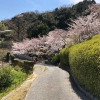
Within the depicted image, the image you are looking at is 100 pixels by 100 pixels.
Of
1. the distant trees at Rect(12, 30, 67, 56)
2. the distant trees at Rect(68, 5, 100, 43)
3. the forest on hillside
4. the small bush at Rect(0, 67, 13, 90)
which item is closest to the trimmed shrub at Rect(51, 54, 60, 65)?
the distant trees at Rect(12, 30, 67, 56)

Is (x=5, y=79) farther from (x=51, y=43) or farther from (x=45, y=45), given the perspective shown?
(x=45, y=45)

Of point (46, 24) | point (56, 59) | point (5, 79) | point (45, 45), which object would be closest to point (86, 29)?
point (56, 59)

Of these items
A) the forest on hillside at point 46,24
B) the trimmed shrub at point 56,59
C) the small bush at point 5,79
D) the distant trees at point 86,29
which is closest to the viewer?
the small bush at point 5,79

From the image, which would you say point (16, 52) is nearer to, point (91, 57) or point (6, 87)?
point (6, 87)

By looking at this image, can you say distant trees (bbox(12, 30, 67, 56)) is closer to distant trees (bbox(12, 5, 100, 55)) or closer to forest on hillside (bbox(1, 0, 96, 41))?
distant trees (bbox(12, 5, 100, 55))

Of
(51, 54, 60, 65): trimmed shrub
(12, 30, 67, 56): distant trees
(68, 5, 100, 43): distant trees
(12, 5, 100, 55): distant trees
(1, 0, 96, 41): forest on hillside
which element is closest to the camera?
(68, 5, 100, 43): distant trees

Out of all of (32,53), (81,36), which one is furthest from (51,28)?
(81,36)

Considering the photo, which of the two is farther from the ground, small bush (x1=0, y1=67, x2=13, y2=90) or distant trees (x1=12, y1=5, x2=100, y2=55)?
distant trees (x1=12, y1=5, x2=100, y2=55)

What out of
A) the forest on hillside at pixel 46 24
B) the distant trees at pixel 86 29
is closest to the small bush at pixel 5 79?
the distant trees at pixel 86 29

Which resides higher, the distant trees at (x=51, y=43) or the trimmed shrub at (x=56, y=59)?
the distant trees at (x=51, y=43)

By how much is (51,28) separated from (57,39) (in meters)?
16.1

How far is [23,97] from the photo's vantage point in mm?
10023

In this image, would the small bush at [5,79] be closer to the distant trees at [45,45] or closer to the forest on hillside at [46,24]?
the distant trees at [45,45]

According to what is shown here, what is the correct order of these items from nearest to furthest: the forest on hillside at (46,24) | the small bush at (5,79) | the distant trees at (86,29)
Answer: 1. the small bush at (5,79)
2. the distant trees at (86,29)
3. the forest on hillside at (46,24)
